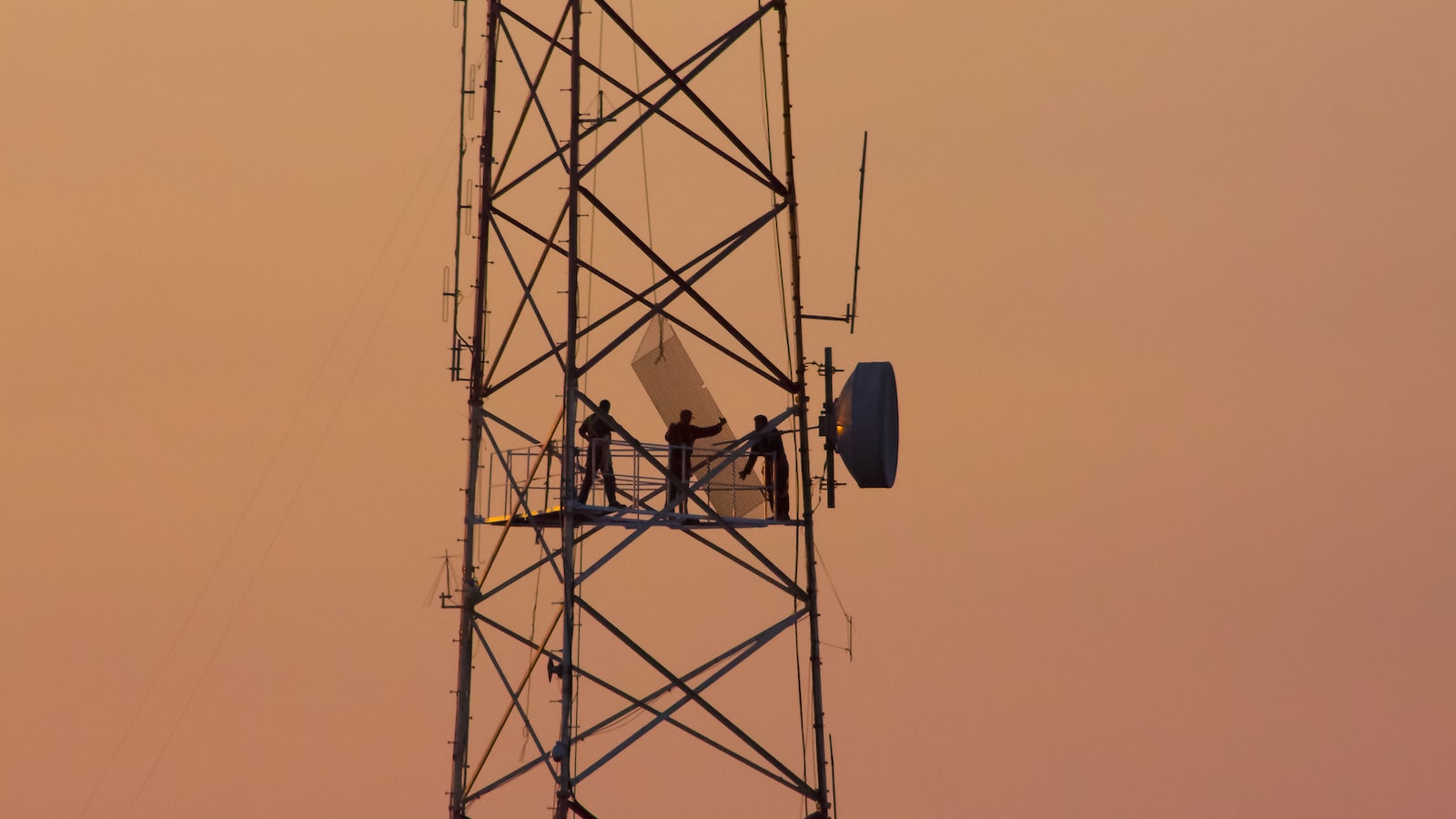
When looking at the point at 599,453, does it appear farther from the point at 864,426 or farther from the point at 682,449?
the point at 864,426

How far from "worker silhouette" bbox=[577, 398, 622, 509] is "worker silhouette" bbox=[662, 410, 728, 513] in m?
0.96

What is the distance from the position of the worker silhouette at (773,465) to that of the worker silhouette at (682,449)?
966mm

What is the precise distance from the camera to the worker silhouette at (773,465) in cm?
4938

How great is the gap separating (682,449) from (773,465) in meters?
1.98

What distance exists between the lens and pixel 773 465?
4959 centimetres

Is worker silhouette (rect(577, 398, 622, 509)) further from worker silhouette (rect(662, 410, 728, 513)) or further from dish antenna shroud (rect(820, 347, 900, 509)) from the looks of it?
dish antenna shroud (rect(820, 347, 900, 509))

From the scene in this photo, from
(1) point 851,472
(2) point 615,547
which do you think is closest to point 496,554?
(2) point 615,547

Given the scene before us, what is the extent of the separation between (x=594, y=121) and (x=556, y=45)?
176 cm

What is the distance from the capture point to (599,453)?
158 feet

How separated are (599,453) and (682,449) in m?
1.42

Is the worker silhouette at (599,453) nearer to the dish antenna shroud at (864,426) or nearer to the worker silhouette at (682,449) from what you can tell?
the worker silhouette at (682,449)

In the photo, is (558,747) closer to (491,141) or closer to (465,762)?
(465,762)

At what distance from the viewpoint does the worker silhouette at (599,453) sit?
4791cm

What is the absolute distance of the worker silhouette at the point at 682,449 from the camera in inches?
1896
